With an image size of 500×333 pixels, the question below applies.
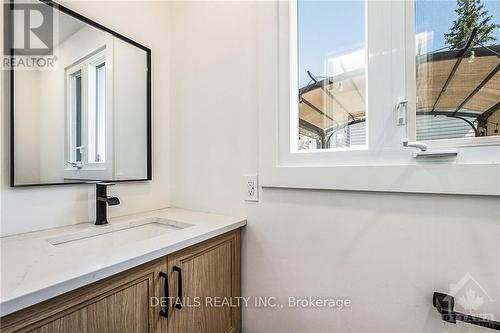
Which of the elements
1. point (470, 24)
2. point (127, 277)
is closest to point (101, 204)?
point (127, 277)

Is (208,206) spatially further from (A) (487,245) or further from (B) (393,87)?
(A) (487,245)

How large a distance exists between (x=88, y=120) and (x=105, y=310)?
783mm

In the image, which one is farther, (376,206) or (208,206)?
(208,206)

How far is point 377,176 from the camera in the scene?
0.90m

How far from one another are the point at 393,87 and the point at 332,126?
10.0 inches

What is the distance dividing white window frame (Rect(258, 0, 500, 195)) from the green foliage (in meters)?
0.13

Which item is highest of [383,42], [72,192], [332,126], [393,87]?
[383,42]

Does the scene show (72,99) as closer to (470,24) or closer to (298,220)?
(298,220)

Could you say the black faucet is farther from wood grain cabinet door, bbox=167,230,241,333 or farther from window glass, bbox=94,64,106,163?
wood grain cabinet door, bbox=167,230,241,333

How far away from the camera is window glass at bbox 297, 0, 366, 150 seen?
1.00m

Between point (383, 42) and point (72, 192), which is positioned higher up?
point (383, 42)

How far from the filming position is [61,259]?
0.69m

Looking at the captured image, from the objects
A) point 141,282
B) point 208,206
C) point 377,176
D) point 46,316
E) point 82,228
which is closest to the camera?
point 46,316

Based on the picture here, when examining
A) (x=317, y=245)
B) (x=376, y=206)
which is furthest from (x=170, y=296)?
(x=376, y=206)
